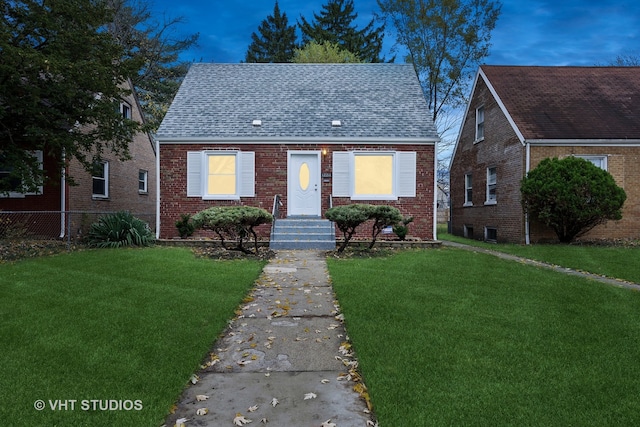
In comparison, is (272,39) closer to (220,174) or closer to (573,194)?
(220,174)

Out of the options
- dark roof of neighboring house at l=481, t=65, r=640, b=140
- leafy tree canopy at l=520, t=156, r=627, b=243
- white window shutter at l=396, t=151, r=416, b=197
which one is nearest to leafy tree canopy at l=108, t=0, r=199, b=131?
white window shutter at l=396, t=151, r=416, b=197

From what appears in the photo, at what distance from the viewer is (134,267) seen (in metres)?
8.24

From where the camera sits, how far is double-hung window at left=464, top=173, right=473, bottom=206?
64.0ft

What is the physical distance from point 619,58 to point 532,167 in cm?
2450

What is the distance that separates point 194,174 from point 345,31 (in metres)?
29.3

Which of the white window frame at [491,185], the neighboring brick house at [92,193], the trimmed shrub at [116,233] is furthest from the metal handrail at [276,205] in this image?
the white window frame at [491,185]

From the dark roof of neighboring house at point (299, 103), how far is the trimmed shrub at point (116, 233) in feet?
10.5

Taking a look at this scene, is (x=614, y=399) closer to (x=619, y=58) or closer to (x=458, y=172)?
(x=458, y=172)

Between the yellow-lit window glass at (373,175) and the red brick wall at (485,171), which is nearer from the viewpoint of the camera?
the yellow-lit window glass at (373,175)

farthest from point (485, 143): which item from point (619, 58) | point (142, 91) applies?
point (142, 91)

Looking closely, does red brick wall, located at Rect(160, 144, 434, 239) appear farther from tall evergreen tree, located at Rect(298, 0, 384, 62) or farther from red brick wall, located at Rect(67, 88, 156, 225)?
tall evergreen tree, located at Rect(298, 0, 384, 62)

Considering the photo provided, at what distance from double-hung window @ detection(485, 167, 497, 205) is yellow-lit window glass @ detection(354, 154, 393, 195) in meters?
5.34

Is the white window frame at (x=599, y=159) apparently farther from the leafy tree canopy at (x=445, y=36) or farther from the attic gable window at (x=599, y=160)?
the leafy tree canopy at (x=445, y=36)

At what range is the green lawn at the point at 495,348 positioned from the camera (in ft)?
9.64
